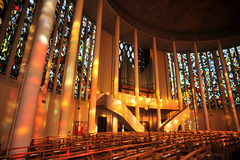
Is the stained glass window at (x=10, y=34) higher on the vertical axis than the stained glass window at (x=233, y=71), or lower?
lower

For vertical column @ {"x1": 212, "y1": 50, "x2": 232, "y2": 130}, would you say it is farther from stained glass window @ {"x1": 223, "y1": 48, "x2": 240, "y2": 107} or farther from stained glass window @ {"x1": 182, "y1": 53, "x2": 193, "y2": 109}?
A: stained glass window @ {"x1": 182, "y1": 53, "x2": 193, "y2": 109}

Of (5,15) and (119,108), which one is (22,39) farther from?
(119,108)

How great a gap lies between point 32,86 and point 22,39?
4423mm

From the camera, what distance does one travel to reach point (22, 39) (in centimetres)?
699

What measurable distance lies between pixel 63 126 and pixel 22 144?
2.53 meters

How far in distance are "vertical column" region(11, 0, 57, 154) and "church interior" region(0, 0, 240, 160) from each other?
0.02m

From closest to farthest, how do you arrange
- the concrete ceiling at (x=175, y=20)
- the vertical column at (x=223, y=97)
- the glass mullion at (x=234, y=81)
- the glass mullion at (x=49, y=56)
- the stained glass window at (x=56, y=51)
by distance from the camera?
the glass mullion at (x=49, y=56) → the stained glass window at (x=56, y=51) → the concrete ceiling at (x=175, y=20) → the vertical column at (x=223, y=97) → the glass mullion at (x=234, y=81)

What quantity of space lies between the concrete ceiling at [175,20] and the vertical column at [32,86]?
8788 mm

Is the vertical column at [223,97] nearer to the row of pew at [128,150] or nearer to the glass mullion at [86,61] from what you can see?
the row of pew at [128,150]

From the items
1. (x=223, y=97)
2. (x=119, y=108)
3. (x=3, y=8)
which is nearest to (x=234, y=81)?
(x=223, y=97)

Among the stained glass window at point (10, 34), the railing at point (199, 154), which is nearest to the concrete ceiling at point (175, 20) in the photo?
the stained glass window at point (10, 34)

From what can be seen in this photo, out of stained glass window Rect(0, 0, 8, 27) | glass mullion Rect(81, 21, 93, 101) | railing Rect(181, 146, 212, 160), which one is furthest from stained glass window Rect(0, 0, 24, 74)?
railing Rect(181, 146, 212, 160)

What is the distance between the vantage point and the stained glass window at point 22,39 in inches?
260

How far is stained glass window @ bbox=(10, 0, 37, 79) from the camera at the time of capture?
659 cm
